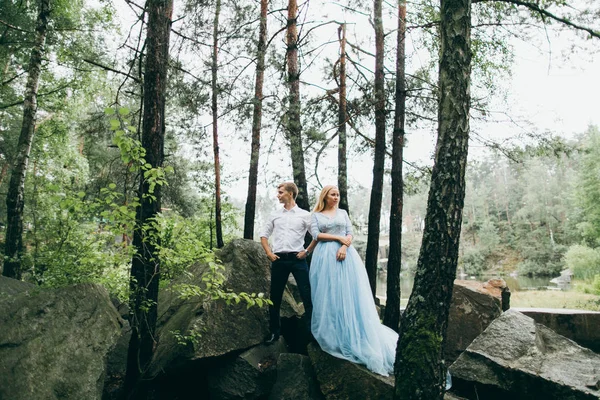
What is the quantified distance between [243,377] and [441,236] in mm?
3001

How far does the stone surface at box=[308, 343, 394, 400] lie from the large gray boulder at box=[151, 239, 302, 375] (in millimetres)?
1030

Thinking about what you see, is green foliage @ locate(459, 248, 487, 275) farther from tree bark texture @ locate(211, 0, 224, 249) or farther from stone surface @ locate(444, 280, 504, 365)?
stone surface @ locate(444, 280, 504, 365)

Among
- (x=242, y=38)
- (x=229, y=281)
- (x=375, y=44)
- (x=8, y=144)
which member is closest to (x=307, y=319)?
(x=229, y=281)

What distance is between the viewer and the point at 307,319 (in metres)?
4.90

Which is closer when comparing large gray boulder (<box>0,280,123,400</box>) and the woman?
large gray boulder (<box>0,280,123,400</box>)

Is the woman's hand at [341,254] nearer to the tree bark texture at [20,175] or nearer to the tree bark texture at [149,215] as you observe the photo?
the tree bark texture at [149,215]

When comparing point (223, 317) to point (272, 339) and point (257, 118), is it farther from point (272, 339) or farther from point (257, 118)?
point (257, 118)

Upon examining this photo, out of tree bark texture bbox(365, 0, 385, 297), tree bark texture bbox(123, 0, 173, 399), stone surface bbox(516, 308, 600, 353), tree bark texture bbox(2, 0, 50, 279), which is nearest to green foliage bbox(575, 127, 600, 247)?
stone surface bbox(516, 308, 600, 353)

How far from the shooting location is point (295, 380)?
470cm

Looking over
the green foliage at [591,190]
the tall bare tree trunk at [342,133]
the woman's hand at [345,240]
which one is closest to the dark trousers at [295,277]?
the woman's hand at [345,240]

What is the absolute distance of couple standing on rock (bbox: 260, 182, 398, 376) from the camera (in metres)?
4.50

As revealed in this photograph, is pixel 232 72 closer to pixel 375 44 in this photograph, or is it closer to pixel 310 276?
pixel 375 44


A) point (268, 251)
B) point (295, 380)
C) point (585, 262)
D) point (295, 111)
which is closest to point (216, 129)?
point (295, 111)

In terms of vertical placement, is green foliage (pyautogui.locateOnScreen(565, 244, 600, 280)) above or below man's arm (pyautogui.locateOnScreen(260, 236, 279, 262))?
below
